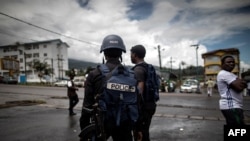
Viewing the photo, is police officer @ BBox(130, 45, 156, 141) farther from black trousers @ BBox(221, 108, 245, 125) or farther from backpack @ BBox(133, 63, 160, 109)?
black trousers @ BBox(221, 108, 245, 125)

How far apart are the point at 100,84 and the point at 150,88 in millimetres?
1228

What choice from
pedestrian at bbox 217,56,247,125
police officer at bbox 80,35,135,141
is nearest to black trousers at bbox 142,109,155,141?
police officer at bbox 80,35,135,141

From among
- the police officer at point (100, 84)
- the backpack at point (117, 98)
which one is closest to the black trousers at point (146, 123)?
the police officer at point (100, 84)

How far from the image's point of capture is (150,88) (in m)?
3.24

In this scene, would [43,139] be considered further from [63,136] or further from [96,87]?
[96,87]

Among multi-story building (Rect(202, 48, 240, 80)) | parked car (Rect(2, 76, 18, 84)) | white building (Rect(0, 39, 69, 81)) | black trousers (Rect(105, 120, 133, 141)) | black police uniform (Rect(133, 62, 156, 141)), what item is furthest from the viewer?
white building (Rect(0, 39, 69, 81))

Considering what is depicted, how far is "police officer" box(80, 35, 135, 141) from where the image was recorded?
7.30 ft

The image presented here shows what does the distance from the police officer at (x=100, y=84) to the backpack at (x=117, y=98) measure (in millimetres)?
73

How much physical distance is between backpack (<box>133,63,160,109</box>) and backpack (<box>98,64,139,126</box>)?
3.33ft

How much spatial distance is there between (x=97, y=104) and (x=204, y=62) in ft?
202

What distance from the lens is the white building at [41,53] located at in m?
72.8

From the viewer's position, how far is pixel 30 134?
5742 millimetres

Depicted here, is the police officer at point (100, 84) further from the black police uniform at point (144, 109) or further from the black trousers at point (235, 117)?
the black trousers at point (235, 117)

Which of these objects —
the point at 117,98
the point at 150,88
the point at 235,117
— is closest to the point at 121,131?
the point at 117,98
